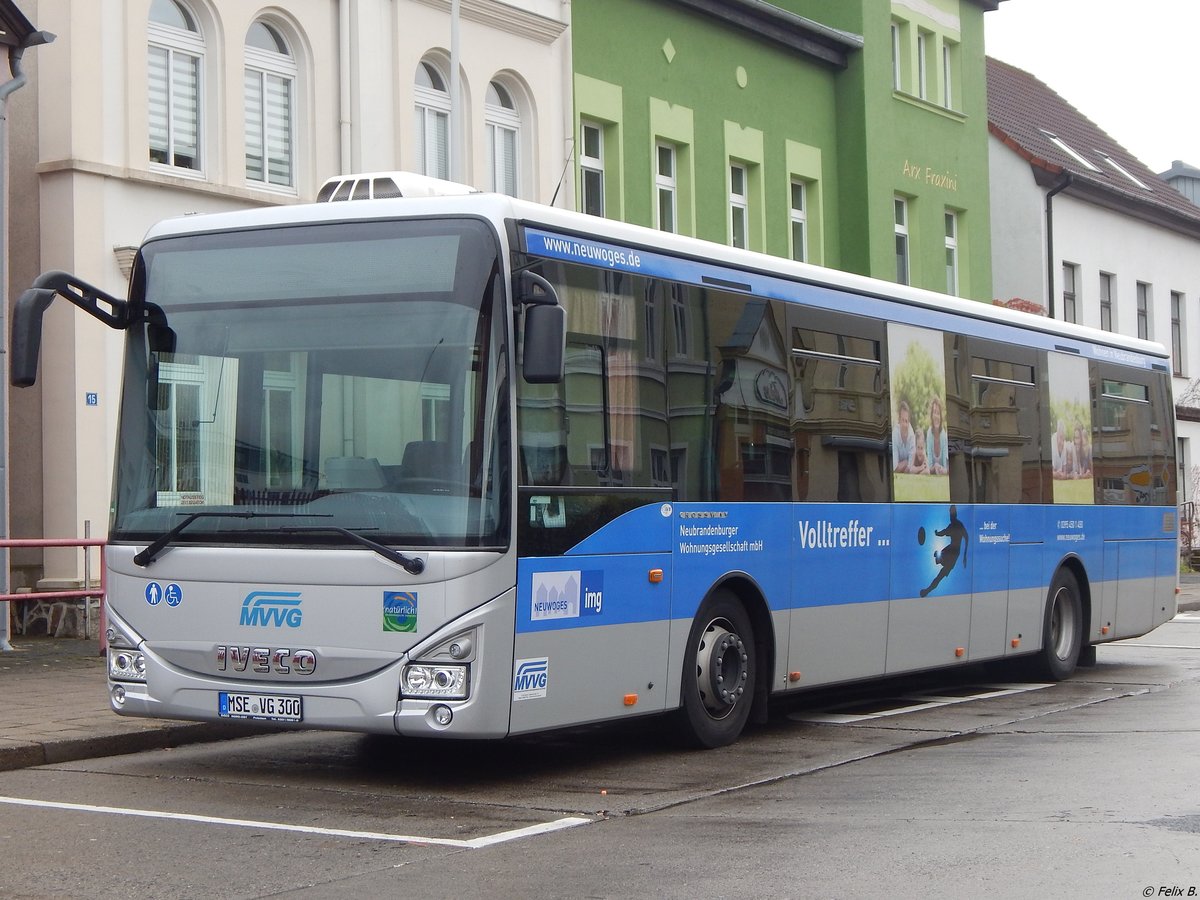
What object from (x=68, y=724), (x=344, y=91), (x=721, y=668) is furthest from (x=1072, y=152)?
(x=68, y=724)

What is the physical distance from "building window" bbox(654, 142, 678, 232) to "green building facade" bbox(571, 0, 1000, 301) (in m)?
0.03

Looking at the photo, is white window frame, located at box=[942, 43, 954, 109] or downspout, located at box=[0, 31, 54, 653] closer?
downspout, located at box=[0, 31, 54, 653]

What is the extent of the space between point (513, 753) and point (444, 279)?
3.37 metres

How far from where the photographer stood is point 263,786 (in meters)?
9.81

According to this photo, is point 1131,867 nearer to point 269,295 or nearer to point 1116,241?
point 269,295

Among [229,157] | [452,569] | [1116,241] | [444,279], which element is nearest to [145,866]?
[452,569]

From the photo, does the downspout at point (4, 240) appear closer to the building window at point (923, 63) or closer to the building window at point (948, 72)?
the building window at point (923, 63)

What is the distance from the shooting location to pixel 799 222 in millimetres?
31906

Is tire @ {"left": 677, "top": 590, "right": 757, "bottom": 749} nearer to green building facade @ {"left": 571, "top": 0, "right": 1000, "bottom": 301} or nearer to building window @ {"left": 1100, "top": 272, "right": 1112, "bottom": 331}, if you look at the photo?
green building facade @ {"left": 571, "top": 0, "right": 1000, "bottom": 301}

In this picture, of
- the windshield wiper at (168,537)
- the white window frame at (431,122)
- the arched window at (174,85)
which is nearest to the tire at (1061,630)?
the windshield wiper at (168,537)

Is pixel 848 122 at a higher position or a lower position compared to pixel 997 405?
higher

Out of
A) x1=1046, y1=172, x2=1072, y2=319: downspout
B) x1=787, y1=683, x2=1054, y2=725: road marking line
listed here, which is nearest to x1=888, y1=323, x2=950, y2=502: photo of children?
x1=787, y1=683, x2=1054, y2=725: road marking line

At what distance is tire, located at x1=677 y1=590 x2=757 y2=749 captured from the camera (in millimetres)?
10953

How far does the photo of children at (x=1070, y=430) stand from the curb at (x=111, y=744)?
7615 millimetres
